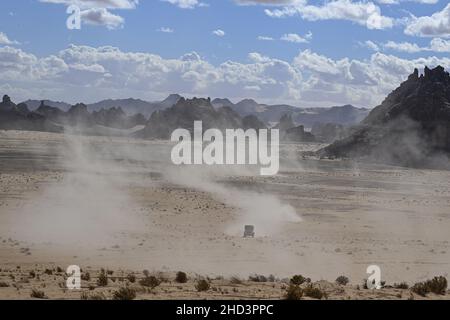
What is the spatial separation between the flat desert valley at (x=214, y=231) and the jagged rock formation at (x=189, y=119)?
273ft

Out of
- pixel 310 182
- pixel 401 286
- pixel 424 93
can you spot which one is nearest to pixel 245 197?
pixel 310 182

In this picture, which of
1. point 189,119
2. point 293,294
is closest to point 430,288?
point 293,294

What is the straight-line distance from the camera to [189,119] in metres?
149

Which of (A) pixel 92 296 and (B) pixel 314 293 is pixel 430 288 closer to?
(B) pixel 314 293

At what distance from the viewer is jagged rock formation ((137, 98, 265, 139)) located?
14275 cm

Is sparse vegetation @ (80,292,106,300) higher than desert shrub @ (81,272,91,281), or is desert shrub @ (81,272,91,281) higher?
sparse vegetation @ (80,292,106,300)

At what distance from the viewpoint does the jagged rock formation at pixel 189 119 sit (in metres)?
143

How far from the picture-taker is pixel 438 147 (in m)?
81.2

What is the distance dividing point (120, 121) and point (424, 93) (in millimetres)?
110667

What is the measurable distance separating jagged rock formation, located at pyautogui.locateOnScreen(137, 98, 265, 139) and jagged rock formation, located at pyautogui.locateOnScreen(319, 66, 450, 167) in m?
56.5

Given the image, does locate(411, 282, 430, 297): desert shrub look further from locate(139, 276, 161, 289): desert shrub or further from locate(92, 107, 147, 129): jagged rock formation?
locate(92, 107, 147, 129): jagged rock formation

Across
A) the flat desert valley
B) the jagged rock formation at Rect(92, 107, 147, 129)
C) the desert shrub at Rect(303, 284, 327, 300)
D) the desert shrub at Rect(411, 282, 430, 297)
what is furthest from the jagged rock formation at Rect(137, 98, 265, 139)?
the desert shrub at Rect(303, 284, 327, 300)

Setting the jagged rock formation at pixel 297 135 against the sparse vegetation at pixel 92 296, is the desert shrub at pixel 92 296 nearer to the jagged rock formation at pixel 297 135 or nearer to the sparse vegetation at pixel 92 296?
the sparse vegetation at pixel 92 296
